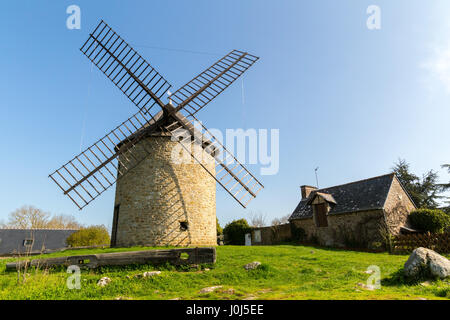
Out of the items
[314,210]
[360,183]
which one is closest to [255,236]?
[314,210]

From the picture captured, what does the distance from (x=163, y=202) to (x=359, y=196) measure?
14327 millimetres

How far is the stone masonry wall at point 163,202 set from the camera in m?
13.6

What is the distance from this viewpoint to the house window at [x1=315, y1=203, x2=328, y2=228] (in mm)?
19969

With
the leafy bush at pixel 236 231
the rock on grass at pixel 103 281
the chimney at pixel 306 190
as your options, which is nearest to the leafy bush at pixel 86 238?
the leafy bush at pixel 236 231

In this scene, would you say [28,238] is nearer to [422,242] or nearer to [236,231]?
[236,231]

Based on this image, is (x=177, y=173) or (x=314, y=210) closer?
(x=177, y=173)

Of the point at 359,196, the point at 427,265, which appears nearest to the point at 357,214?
the point at 359,196

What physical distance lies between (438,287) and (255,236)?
19103 millimetres

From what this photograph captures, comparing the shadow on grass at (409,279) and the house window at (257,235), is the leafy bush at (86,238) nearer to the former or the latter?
the house window at (257,235)
